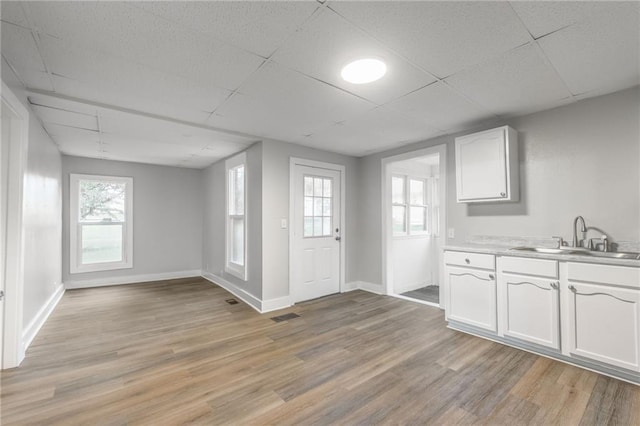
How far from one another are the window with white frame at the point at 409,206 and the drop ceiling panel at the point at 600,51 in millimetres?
2739

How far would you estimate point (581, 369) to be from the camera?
7.61ft

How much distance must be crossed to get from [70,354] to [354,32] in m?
3.54

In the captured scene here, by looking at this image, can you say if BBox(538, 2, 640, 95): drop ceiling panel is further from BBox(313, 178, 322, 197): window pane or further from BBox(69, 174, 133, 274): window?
BBox(69, 174, 133, 274): window

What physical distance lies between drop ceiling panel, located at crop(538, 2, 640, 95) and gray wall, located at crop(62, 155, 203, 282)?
20.1ft

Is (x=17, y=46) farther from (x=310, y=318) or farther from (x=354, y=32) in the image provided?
(x=310, y=318)

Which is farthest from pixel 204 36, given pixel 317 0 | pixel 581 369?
pixel 581 369

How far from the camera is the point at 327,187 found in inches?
186

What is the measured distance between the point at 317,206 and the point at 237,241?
150 centimetres

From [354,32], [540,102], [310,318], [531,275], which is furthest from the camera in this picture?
[310,318]

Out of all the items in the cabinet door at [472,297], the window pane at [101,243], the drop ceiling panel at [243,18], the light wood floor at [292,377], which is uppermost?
the drop ceiling panel at [243,18]

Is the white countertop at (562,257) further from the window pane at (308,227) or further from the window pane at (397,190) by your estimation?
the window pane at (308,227)

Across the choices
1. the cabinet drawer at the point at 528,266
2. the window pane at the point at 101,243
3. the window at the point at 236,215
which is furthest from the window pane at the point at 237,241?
the cabinet drawer at the point at 528,266

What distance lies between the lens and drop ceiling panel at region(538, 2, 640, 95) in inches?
65.8

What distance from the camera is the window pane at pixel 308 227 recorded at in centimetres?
442
